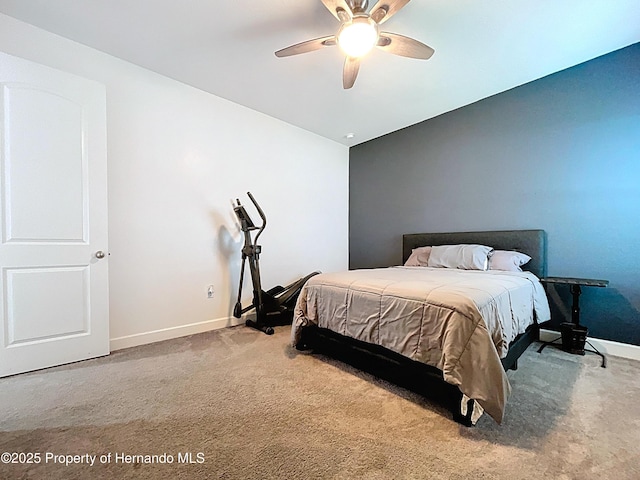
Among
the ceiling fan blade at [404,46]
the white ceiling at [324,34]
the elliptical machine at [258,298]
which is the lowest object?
the elliptical machine at [258,298]

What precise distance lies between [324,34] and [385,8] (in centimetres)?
73

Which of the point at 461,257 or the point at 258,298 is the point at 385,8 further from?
the point at 258,298

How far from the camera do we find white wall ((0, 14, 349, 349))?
2711 mm

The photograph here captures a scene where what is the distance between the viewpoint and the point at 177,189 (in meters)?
3.13

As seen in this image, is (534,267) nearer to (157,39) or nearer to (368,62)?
(368,62)

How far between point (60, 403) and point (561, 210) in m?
4.44

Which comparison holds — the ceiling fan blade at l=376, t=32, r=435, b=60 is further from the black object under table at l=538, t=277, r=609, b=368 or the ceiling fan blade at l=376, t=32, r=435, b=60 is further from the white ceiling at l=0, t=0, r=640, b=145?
the black object under table at l=538, t=277, r=609, b=368

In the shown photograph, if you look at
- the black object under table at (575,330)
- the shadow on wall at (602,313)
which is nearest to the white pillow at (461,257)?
the black object under table at (575,330)

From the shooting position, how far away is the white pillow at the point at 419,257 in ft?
12.5

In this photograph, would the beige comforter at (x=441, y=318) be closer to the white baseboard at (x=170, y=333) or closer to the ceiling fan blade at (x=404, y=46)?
the white baseboard at (x=170, y=333)

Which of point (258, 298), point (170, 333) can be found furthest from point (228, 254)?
point (170, 333)

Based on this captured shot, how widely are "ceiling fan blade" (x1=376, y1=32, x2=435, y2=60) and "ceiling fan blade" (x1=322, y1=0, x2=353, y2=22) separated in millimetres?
275

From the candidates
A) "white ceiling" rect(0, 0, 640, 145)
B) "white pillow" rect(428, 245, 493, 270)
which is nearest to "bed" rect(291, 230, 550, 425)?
"white pillow" rect(428, 245, 493, 270)

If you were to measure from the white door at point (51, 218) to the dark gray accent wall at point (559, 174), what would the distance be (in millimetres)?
3716
